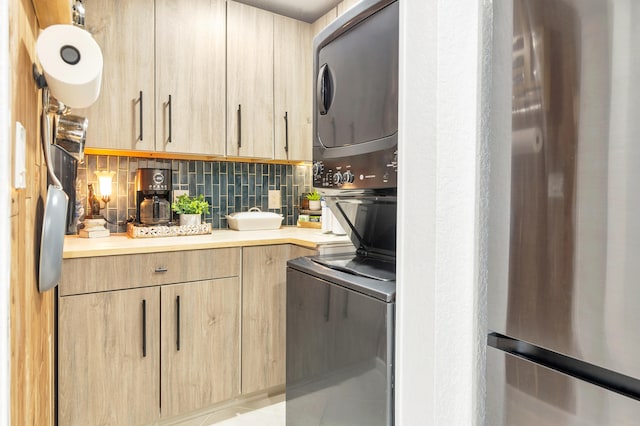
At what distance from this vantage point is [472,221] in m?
0.81

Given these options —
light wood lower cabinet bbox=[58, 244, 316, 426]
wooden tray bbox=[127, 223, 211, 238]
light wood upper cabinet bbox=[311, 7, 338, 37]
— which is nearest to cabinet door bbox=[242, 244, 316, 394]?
light wood lower cabinet bbox=[58, 244, 316, 426]

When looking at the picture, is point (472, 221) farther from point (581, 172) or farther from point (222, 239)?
point (222, 239)

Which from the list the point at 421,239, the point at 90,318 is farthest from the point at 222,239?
the point at 421,239

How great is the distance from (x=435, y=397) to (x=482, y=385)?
0.10m

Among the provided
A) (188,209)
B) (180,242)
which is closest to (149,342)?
(180,242)

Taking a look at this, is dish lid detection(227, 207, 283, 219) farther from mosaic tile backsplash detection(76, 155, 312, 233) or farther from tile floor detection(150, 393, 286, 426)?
tile floor detection(150, 393, 286, 426)

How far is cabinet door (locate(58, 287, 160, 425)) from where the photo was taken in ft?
5.63

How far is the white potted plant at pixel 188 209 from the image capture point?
243 cm

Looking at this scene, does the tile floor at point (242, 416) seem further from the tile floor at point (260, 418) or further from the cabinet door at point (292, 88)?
the cabinet door at point (292, 88)

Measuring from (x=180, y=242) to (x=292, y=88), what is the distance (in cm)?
139

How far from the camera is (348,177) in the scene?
4.37 feet

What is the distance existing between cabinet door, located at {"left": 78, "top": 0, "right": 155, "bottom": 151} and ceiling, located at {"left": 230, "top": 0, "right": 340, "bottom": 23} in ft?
2.39

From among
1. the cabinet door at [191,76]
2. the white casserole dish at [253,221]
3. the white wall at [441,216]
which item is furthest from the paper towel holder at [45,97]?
the white casserole dish at [253,221]

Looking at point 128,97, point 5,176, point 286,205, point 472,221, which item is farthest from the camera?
point 286,205
